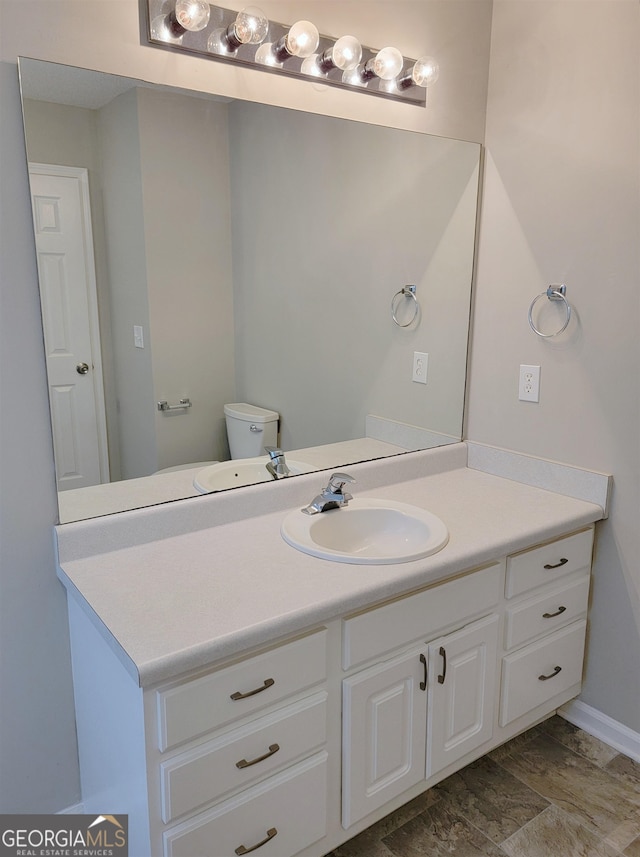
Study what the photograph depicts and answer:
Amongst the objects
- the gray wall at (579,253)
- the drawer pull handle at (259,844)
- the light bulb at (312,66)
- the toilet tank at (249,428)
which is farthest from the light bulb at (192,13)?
the drawer pull handle at (259,844)

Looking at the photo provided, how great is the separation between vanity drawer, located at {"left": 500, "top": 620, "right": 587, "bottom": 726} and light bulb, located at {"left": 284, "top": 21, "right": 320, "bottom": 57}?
167 centimetres

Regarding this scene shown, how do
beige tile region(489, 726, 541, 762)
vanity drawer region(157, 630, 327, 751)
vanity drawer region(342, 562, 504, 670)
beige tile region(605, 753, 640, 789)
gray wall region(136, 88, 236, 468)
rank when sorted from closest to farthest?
vanity drawer region(157, 630, 327, 751)
vanity drawer region(342, 562, 504, 670)
gray wall region(136, 88, 236, 468)
beige tile region(605, 753, 640, 789)
beige tile region(489, 726, 541, 762)

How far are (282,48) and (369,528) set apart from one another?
1270 mm

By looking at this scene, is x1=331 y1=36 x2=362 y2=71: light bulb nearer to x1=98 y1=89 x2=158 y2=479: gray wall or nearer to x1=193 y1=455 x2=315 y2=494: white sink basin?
x1=98 y1=89 x2=158 y2=479: gray wall

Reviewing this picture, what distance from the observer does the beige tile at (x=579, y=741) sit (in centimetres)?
199

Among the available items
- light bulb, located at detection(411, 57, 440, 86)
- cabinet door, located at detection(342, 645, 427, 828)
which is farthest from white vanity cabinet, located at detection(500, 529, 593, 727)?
light bulb, located at detection(411, 57, 440, 86)

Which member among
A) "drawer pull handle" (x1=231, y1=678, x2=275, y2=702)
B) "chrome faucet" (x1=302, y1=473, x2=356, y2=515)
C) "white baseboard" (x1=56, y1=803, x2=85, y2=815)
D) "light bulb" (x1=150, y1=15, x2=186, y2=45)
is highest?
"light bulb" (x1=150, y1=15, x2=186, y2=45)

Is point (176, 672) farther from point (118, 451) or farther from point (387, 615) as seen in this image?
point (118, 451)

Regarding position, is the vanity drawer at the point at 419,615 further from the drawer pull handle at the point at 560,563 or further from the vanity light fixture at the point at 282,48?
the vanity light fixture at the point at 282,48

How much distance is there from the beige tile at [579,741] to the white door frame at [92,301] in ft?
5.34

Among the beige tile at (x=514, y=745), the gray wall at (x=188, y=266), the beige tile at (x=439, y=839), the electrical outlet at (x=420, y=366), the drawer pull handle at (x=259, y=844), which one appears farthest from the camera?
the electrical outlet at (x=420, y=366)

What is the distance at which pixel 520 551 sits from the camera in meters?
1.76

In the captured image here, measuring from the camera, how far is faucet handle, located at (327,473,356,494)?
1.81 metres

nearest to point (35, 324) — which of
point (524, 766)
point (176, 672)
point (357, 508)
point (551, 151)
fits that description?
point (176, 672)
